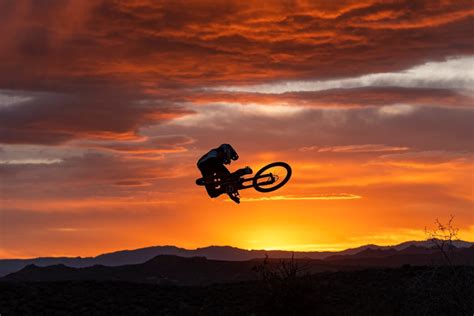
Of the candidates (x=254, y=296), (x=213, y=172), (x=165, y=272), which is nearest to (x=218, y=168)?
(x=213, y=172)

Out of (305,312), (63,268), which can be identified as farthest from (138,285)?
(63,268)

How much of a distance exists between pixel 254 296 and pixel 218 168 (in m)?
23.3

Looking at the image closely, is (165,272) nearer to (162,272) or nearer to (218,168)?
(162,272)

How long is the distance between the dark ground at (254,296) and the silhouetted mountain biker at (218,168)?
7.58 metres

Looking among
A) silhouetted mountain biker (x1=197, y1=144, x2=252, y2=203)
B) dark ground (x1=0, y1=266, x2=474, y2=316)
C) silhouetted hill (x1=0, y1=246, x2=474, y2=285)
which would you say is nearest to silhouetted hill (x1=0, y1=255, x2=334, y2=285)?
silhouetted hill (x1=0, y1=246, x2=474, y2=285)

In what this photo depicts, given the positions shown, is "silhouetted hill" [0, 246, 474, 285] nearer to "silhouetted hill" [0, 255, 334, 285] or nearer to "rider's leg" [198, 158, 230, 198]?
"silhouetted hill" [0, 255, 334, 285]

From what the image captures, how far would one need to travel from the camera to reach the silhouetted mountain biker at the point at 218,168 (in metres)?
33.9

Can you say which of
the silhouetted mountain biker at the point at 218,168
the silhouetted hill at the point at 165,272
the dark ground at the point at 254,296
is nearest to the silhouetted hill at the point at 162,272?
the silhouetted hill at the point at 165,272

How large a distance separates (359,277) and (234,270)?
62518 millimetres

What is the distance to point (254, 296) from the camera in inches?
2189

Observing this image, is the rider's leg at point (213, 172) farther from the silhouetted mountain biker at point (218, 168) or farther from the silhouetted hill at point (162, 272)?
the silhouetted hill at point (162, 272)

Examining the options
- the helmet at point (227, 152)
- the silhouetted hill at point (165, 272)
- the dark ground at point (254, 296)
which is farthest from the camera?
the silhouetted hill at point (165, 272)

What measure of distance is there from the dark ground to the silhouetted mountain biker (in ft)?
24.9

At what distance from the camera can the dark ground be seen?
39.9m
